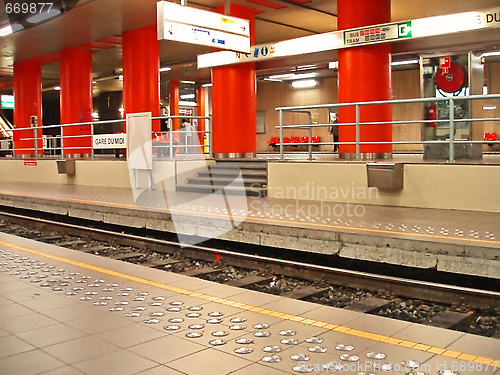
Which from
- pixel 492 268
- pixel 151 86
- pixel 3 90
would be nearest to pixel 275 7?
pixel 151 86

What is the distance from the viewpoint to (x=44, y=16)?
14531mm

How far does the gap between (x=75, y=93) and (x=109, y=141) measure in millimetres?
6625

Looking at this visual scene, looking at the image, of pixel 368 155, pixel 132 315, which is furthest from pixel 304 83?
pixel 132 315

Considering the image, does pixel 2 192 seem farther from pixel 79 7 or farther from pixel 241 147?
pixel 241 147

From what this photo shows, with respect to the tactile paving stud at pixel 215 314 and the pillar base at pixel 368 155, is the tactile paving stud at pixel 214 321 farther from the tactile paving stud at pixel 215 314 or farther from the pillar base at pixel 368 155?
the pillar base at pixel 368 155

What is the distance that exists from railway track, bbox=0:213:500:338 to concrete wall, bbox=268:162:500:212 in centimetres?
256

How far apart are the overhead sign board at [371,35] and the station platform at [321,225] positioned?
12.1ft

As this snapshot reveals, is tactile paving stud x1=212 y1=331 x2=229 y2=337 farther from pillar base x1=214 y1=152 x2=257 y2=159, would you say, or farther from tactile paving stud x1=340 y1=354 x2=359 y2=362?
pillar base x1=214 y1=152 x2=257 y2=159

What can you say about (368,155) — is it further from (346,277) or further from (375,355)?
(375,355)

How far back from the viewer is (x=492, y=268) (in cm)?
570

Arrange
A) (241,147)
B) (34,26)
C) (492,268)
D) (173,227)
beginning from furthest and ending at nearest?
(34,26) < (241,147) < (173,227) < (492,268)

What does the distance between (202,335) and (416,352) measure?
1.53 metres

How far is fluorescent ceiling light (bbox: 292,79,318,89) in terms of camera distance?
28219mm

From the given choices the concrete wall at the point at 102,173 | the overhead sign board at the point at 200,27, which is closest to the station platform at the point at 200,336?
the overhead sign board at the point at 200,27
